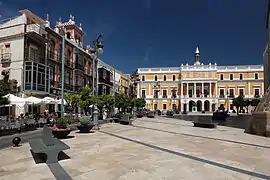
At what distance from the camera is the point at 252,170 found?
5.30 m

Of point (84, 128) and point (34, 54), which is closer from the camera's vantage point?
point (84, 128)

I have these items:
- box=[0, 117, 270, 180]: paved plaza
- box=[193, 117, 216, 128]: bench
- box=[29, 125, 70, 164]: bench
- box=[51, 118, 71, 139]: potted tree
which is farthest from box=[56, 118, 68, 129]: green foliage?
box=[193, 117, 216, 128]: bench

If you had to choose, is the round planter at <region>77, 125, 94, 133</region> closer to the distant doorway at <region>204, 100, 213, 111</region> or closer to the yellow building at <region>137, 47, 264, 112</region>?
the yellow building at <region>137, 47, 264, 112</region>

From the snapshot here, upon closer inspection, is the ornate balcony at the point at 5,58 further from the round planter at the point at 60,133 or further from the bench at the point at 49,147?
the bench at the point at 49,147

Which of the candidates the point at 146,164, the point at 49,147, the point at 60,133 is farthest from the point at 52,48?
the point at 146,164

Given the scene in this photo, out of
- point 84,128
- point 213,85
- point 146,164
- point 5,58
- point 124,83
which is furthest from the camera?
point 213,85

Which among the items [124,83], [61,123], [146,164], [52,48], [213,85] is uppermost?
[52,48]

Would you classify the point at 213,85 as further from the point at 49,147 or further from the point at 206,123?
the point at 49,147

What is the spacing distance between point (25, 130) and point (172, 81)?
59703 millimetres

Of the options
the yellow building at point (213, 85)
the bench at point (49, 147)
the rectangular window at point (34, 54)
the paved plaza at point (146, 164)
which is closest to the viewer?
the paved plaza at point (146, 164)

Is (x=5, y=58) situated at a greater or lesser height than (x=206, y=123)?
greater

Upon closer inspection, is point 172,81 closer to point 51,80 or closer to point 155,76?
point 155,76

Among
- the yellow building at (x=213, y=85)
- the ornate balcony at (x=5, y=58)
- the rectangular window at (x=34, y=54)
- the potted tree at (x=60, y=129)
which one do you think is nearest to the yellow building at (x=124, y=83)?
the yellow building at (x=213, y=85)

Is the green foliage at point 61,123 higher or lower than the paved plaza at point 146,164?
higher
